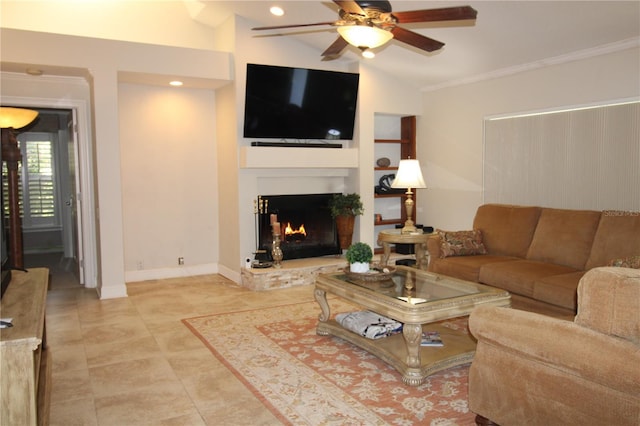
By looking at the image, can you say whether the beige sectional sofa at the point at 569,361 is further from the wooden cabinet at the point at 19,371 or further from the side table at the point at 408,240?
the side table at the point at 408,240

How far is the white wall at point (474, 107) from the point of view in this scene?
4.75 meters

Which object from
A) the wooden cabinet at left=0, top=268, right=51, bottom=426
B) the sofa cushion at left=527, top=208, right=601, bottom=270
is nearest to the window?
the wooden cabinet at left=0, top=268, right=51, bottom=426

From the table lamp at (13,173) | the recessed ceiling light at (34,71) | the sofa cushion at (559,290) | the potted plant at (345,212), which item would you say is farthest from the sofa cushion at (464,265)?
the recessed ceiling light at (34,71)

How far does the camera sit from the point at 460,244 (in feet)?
16.9

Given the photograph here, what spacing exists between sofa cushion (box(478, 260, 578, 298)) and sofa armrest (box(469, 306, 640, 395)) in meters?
1.93

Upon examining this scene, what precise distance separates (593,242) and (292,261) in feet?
10.9

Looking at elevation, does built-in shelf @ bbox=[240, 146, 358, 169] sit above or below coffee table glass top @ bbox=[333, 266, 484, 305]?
above

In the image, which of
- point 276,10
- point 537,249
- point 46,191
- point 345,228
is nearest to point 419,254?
point 345,228

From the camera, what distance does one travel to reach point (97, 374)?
3439 mm

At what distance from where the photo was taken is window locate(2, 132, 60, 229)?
28.8 ft

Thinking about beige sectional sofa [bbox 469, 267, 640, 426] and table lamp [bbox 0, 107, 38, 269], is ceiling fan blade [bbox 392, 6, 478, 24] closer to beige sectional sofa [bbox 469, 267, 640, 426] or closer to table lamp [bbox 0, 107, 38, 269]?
beige sectional sofa [bbox 469, 267, 640, 426]

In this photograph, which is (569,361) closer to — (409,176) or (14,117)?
(409,176)

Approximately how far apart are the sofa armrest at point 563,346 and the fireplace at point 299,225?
4014mm

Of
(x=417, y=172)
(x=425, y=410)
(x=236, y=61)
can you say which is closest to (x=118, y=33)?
(x=236, y=61)
